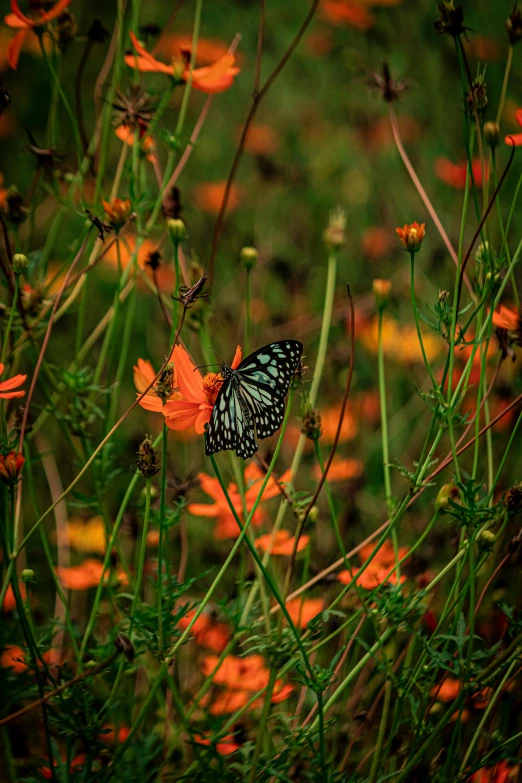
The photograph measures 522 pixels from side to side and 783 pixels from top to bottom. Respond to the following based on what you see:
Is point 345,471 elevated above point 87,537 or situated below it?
above

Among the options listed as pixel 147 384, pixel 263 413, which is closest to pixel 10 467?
pixel 147 384

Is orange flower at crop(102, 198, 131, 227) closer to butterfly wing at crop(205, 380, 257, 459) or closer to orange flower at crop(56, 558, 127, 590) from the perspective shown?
butterfly wing at crop(205, 380, 257, 459)

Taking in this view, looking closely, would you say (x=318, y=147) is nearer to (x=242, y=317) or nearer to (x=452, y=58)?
(x=452, y=58)

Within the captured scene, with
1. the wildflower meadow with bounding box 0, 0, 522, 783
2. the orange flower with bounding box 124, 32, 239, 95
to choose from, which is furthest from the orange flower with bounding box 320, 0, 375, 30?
the orange flower with bounding box 124, 32, 239, 95

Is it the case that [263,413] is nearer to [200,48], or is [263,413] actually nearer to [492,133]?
[492,133]

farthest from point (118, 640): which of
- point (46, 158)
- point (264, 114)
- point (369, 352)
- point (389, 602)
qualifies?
point (264, 114)

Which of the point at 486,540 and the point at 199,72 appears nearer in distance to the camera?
the point at 486,540
